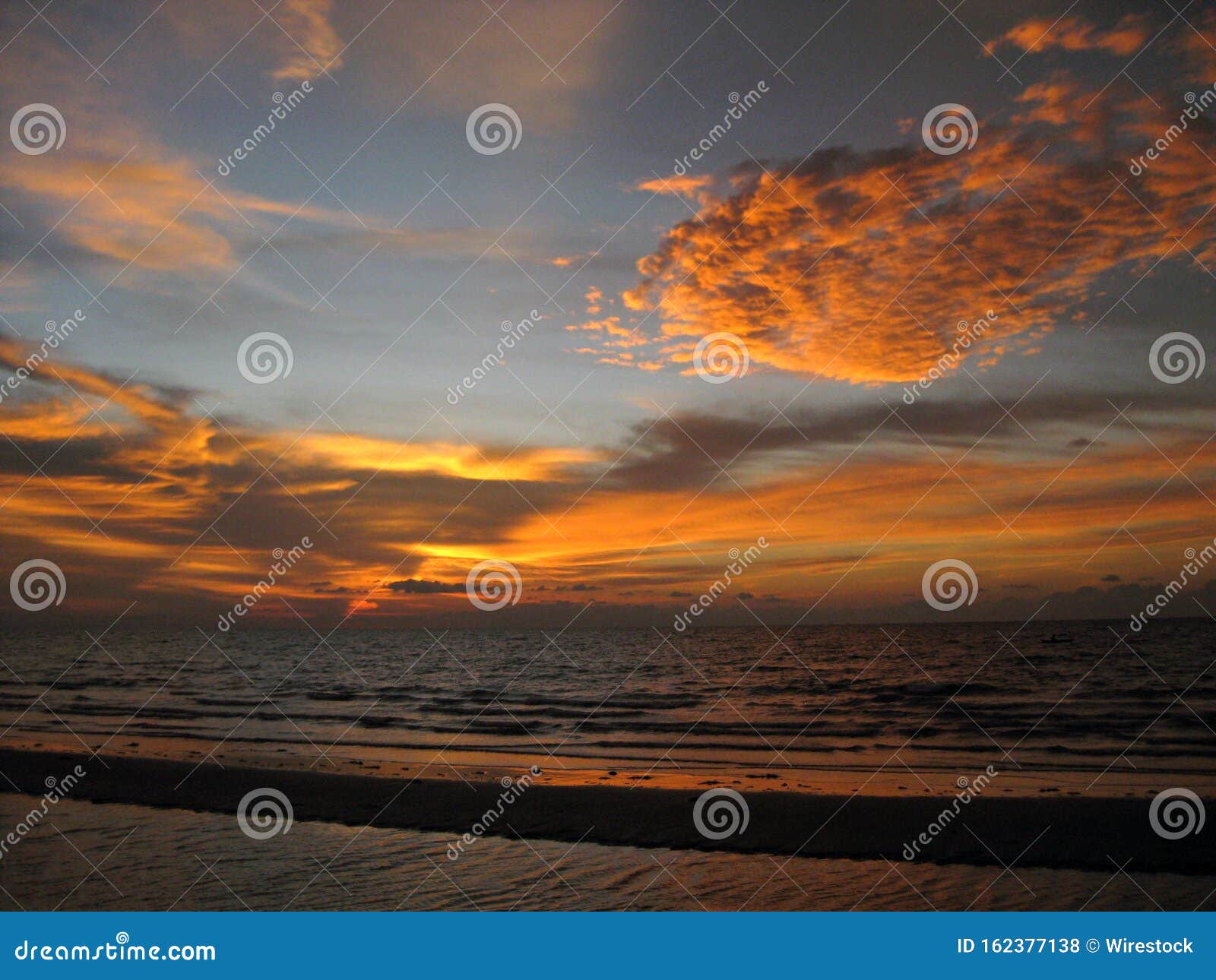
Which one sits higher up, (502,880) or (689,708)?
(689,708)

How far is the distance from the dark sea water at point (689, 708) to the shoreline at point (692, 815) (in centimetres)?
321

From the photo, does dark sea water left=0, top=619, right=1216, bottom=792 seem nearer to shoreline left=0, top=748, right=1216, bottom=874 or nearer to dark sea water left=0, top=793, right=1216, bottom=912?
shoreline left=0, top=748, right=1216, bottom=874

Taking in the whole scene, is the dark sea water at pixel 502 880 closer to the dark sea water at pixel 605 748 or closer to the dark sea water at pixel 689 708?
the dark sea water at pixel 605 748

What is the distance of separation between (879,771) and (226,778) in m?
12.8

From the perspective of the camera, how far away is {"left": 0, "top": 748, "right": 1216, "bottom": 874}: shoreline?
10086 millimetres

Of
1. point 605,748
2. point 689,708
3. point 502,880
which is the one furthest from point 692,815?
point 689,708

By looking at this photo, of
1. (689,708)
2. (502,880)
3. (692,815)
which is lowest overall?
(502,880)

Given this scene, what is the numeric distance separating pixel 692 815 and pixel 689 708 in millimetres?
17667

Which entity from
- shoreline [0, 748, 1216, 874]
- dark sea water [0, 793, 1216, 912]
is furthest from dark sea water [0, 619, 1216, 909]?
shoreline [0, 748, 1216, 874]

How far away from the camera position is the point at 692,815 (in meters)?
11.8

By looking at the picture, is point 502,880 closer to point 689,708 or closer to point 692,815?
point 692,815

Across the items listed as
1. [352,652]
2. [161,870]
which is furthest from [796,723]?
[352,652]

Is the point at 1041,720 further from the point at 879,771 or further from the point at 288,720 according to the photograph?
the point at 288,720

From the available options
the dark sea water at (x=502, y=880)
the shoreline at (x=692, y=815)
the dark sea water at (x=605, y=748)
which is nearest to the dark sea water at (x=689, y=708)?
the dark sea water at (x=605, y=748)
